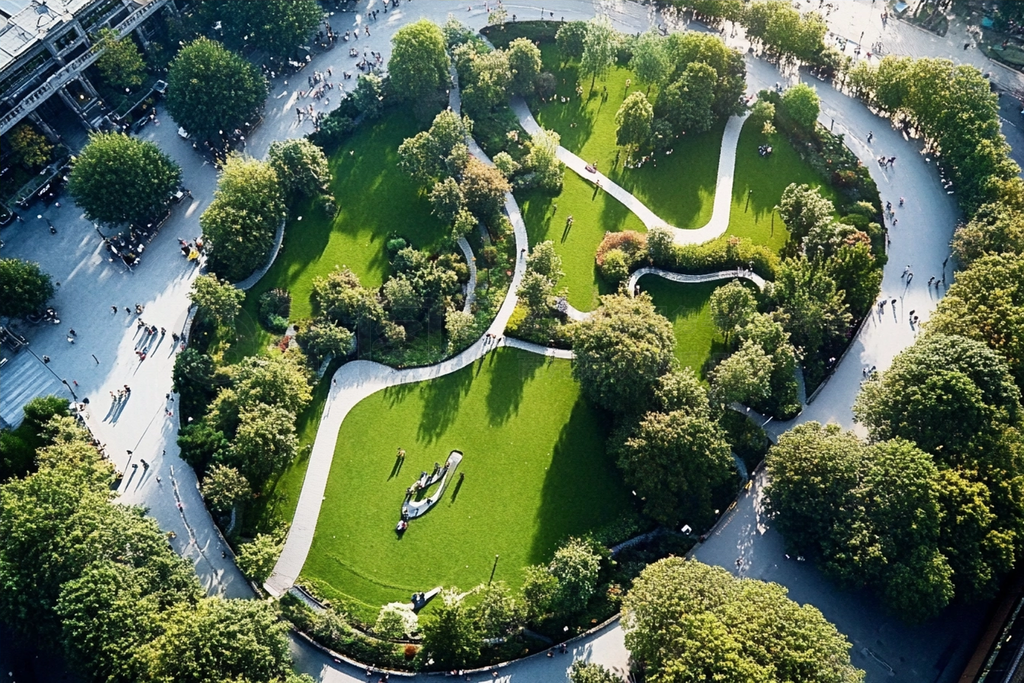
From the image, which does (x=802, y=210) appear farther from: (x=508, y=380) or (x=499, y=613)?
(x=499, y=613)

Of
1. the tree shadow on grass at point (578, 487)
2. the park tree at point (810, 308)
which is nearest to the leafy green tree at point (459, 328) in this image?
the tree shadow on grass at point (578, 487)

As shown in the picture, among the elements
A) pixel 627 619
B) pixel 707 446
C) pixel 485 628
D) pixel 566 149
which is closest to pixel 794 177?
pixel 566 149

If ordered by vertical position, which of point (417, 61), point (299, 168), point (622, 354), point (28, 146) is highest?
point (28, 146)

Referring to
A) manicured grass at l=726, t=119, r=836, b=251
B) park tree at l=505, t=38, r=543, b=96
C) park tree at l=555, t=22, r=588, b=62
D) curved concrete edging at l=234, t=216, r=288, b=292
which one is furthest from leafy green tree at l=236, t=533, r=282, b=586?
park tree at l=555, t=22, r=588, b=62

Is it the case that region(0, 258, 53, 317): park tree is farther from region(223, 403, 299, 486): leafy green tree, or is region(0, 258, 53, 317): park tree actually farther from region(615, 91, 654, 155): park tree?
region(615, 91, 654, 155): park tree

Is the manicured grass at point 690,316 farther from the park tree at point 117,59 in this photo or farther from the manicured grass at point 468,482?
the park tree at point 117,59

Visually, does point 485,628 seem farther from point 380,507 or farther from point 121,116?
point 121,116

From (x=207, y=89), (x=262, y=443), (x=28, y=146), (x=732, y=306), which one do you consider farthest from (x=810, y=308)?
(x=28, y=146)
